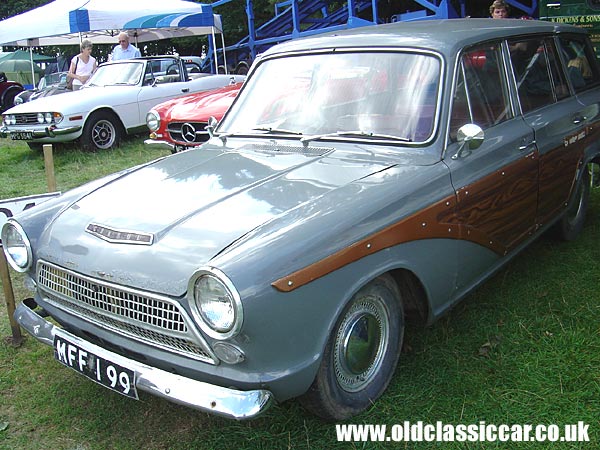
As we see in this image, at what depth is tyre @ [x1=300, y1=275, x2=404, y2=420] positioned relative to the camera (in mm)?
2537

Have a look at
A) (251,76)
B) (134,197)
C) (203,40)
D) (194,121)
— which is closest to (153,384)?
(134,197)

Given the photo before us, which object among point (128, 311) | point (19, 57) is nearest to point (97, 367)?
point (128, 311)

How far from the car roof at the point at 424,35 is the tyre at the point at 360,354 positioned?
142 centimetres

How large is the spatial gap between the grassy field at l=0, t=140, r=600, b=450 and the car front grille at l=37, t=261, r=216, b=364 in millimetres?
582

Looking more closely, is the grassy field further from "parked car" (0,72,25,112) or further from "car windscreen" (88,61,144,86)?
"parked car" (0,72,25,112)

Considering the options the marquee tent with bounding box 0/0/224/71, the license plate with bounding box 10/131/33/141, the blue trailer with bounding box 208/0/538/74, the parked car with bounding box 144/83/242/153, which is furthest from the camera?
the blue trailer with bounding box 208/0/538/74

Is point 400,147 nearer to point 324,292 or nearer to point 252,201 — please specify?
point 252,201

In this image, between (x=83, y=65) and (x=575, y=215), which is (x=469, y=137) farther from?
(x=83, y=65)

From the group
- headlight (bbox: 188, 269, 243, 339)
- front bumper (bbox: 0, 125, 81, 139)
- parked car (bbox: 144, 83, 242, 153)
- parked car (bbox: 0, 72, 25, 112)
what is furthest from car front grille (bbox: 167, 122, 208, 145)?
parked car (bbox: 0, 72, 25, 112)

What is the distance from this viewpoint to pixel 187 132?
25.2 feet

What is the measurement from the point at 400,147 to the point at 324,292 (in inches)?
43.0

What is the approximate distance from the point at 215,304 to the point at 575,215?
3.50 meters

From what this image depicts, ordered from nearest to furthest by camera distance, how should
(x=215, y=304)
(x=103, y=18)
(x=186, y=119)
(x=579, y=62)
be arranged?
(x=215, y=304) < (x=579, y=62) < (x=186, y=119) < (x=103, y=18)

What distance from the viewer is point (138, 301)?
2432mm
